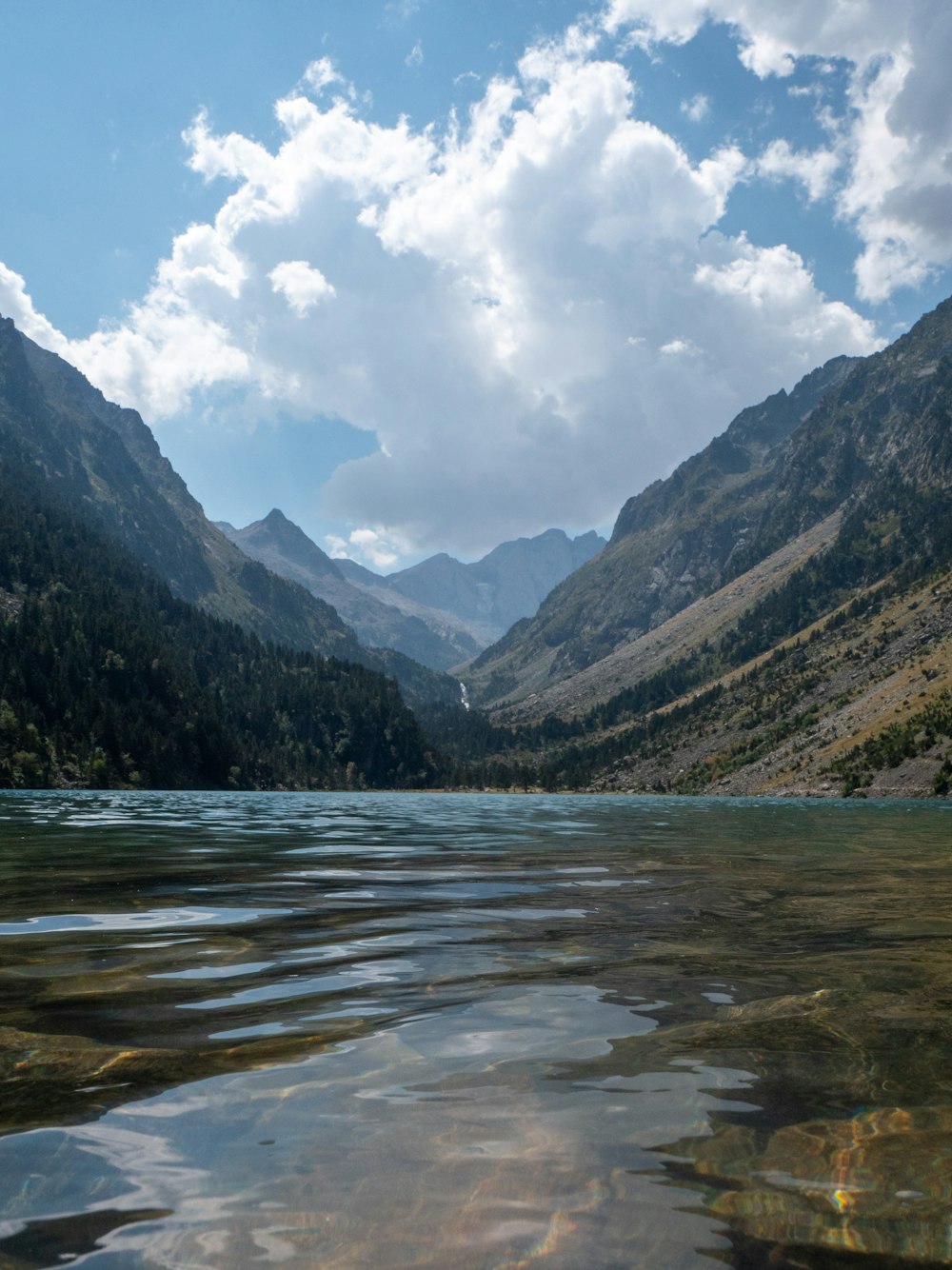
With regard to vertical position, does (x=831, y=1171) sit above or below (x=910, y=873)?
above

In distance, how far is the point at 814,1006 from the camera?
34.1 feet

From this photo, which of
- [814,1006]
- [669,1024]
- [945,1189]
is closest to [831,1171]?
[945,1189]

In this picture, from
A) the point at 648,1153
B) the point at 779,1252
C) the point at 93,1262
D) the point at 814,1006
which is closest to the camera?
the point at 93,1262

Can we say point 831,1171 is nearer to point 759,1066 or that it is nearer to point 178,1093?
point 759,1066

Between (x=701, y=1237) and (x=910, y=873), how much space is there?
26.6 m

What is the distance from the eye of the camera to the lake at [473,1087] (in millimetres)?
5051

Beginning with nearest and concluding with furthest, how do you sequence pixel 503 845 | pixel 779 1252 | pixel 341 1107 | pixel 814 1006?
pixel 779 1252
pixel 341 1107
pixel 814 1006
pixel 503 845

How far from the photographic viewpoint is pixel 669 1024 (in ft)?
31.5

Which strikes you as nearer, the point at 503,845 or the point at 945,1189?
the point at 945,1189

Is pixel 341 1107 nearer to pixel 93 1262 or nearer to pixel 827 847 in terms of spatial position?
pixel 93 1262

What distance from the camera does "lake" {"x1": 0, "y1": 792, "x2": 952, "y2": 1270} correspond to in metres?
5.05

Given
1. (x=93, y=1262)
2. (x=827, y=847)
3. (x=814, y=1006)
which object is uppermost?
(x=93, y=1262)

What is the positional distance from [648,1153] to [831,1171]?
1294 mm

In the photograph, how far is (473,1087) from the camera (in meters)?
7.51
